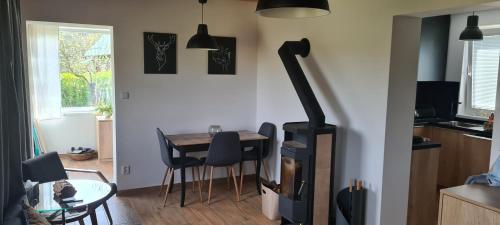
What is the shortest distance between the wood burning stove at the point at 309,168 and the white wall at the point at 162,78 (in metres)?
1.56

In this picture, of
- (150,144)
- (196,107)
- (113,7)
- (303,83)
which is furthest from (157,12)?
(303,83)

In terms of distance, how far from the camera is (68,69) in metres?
6.38

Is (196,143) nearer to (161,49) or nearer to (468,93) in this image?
(161,49)

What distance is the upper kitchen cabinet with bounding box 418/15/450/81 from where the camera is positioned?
5168 millimetres

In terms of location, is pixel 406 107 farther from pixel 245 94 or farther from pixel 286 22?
pixel 245 94

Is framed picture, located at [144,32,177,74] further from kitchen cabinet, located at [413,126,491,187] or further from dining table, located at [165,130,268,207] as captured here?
kitchen cabinet, located at [413,126,491,187]

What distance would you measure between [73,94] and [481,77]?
20.8ft

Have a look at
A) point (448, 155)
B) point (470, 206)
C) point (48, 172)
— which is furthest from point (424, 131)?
point (48, 172)

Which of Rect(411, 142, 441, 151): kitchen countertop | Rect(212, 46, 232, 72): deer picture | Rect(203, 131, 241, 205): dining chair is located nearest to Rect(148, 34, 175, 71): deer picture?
Rect(212, 46, 232, 72): deer picture

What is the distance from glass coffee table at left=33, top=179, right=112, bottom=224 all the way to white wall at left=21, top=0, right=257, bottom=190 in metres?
1.44

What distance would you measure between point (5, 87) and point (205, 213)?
7.54ft

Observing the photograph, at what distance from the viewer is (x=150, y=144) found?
4.68 m

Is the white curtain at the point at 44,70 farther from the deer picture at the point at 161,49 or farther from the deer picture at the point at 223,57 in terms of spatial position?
the deer picture at the point at 223,57

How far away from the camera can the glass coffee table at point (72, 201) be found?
2592 mm
